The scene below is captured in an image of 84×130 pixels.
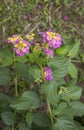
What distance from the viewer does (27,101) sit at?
1.53m

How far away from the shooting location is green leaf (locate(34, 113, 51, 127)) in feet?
5.41

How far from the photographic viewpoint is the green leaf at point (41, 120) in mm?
1650

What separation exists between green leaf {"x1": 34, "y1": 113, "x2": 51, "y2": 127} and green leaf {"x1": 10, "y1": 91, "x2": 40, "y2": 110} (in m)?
0.15

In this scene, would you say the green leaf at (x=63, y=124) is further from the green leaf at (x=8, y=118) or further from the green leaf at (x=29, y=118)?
the green leaf at (x=8, y=118)

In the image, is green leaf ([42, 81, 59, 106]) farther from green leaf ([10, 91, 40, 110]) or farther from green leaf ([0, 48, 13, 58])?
green leaf ([0, 48, 13, 58])

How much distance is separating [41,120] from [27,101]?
0.19 m

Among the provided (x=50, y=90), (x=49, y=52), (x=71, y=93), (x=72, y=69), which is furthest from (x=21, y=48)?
(x=72, y=69)

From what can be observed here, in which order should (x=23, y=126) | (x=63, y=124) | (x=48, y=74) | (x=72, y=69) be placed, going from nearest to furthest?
(x=48, y=74), (x=63, y=124), (x=23, y=126), (x=72, y=69)

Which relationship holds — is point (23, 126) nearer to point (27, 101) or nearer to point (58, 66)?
point (27, 101)

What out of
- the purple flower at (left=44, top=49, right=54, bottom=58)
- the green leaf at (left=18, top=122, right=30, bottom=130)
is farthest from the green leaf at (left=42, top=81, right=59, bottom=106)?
the green leaf at (left=18, top=122, right=30, bottom=130)

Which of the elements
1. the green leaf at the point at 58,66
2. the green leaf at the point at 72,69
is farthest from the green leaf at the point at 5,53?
the green leaf at the point at 72,69

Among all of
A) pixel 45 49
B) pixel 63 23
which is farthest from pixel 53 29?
pixel 45 49

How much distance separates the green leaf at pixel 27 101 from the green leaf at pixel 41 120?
0.49 ft

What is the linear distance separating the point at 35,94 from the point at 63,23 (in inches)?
45.0
